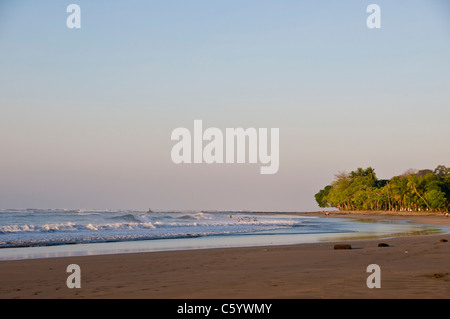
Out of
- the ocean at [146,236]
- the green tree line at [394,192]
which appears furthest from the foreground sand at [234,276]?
the green tree line at [394,192]

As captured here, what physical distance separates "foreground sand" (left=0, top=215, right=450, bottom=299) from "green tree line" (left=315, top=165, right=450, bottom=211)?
9538 centimetres

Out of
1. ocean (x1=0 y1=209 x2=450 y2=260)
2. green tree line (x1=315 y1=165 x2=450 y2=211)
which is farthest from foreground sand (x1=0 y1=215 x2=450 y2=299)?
green tree line (x1=315 y1=165 x2=450 y2=211)

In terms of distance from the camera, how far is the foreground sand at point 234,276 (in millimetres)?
8938

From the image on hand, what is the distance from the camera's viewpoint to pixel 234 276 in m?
11.4

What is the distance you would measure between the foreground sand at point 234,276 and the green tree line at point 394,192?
95.4 m

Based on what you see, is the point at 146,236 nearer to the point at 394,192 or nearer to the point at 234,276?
the point at 234,276

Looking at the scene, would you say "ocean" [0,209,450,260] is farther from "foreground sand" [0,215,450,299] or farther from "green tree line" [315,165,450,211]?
"green tree line" [315,165,450,211]

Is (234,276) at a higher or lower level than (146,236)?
higher

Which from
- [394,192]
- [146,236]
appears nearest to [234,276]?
[146,236]

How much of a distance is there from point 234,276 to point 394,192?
370 feet

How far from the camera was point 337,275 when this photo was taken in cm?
1113

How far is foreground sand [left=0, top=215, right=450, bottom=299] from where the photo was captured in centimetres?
894
